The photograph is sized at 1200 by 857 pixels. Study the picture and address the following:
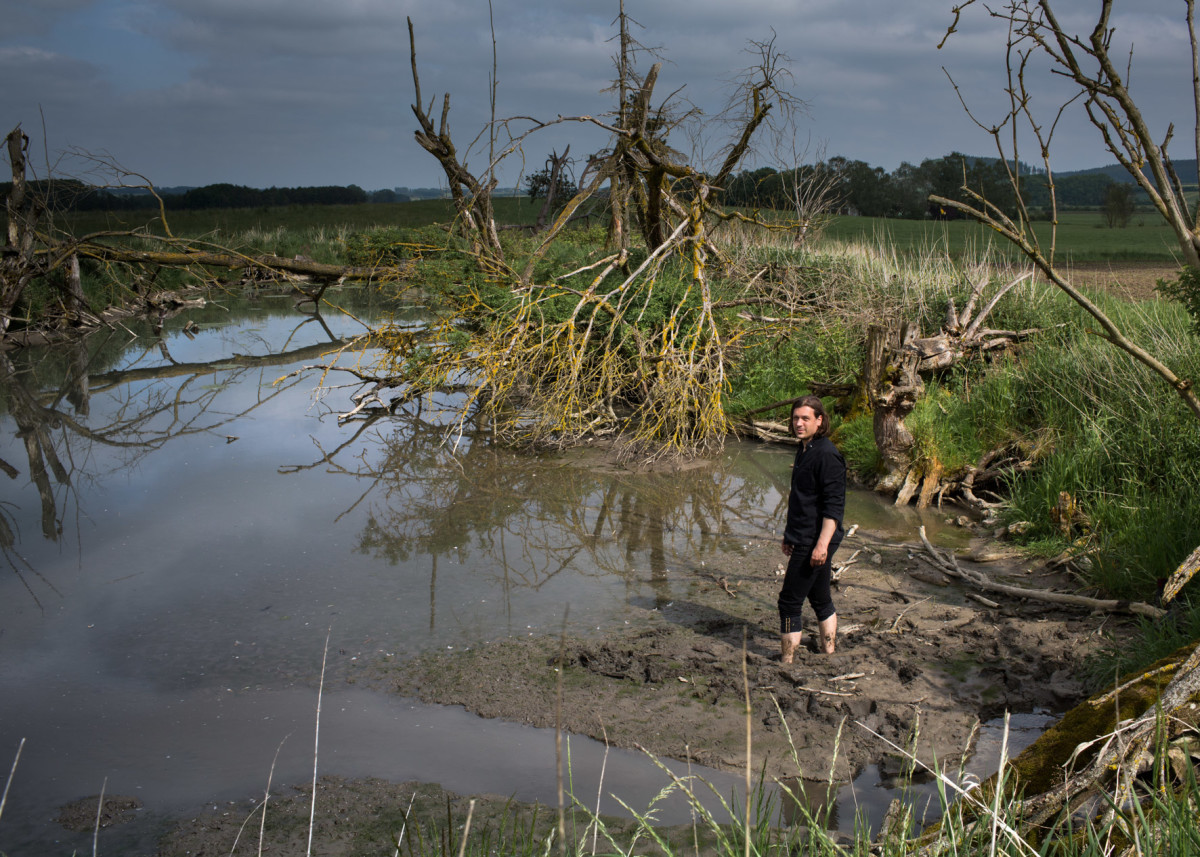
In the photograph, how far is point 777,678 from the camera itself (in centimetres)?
504

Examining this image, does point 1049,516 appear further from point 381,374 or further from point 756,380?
point 381,374

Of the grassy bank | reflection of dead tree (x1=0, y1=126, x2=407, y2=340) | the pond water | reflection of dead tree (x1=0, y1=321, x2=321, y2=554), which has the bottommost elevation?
the pond water

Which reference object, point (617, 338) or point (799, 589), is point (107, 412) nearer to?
point (617, 338)

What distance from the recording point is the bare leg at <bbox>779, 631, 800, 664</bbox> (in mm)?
5236

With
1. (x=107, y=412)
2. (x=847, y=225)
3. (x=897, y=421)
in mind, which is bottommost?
(x=107, y=412)

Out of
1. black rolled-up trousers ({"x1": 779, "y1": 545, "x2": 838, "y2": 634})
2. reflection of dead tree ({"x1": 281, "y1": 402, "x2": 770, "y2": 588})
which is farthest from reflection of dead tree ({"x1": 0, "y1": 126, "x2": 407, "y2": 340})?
black rolled-up trousers ({"x1": 779, "y1": 545, "x2": 838, "y2": 634})

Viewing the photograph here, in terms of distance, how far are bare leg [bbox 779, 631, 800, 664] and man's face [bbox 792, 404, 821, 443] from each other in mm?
1172

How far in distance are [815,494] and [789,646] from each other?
0.91m

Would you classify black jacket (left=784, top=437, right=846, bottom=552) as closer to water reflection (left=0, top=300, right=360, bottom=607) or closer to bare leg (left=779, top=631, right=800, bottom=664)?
bare leg (left=779, top=631, right=800, bottom=664)

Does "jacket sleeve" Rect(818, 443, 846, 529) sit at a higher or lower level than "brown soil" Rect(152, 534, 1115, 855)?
higher

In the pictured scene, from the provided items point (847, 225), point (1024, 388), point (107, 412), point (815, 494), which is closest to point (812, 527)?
point (815, 494)

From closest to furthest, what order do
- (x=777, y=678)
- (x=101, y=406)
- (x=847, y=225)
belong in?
(x=777, y=678)
(x=101, y=406)
(x=847, y=225)

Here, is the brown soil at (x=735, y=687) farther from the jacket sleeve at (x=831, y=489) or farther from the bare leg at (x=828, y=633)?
the jacket sleeve at (x=831, y=489)

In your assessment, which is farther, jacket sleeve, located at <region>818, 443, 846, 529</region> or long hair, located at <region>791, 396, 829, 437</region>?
long hair, located at <region>791, 396, 829, 437</region>
